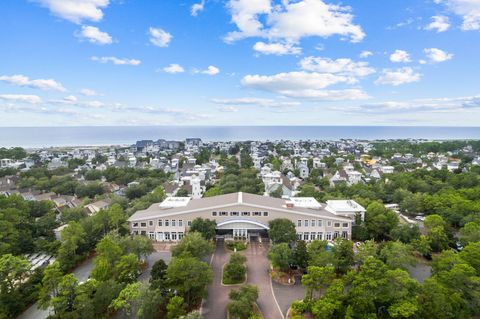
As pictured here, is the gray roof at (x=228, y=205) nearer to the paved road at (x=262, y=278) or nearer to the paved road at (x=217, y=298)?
the paved road at (x=262, y=278)

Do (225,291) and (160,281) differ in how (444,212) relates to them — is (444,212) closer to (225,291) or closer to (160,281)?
(225,291)

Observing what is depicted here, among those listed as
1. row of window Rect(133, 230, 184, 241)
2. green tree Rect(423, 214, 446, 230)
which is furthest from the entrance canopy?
green tree Rect(423, 214, 446, 230)

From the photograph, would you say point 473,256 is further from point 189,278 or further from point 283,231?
point 189,278

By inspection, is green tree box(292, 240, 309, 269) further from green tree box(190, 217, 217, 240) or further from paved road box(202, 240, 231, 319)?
green tree box(190, 217, 217, 240)

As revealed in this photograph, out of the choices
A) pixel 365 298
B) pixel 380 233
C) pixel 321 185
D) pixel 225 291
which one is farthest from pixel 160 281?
pixel 321 185

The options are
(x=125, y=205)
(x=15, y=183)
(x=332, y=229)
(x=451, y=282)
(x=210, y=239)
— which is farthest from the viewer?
(x=15, y=183)

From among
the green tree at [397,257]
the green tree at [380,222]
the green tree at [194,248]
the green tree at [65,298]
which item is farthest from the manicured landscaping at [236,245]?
the green tree at [65,298]
